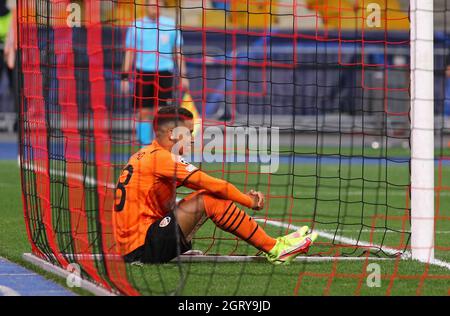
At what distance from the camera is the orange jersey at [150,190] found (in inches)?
272

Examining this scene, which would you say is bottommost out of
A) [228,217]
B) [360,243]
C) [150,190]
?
[360,243]

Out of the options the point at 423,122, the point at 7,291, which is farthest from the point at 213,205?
the point at 423,122

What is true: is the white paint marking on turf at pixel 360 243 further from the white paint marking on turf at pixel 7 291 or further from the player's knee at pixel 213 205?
the white paint marking on turf at pixel 7 291

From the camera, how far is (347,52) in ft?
66.8

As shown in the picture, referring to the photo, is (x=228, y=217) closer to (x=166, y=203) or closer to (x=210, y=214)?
(x=210, y=214)

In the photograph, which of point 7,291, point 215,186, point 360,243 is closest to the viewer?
point 7,291

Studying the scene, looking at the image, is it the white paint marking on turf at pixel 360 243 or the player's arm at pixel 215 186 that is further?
the white paint marking on turf at pixel 360 243

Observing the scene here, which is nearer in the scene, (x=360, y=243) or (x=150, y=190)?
(x=150, y=190)

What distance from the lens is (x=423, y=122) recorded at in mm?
7422

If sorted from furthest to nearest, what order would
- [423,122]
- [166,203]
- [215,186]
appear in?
[423,122]
[166,203]
[215,186]

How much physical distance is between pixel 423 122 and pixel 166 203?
1836mm

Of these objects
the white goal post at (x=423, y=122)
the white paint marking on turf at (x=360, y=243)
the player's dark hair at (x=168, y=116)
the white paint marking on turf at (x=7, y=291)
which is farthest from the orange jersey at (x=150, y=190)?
the white paint marking on turf at (x=360, y=243)

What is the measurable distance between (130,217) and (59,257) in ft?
1.74
